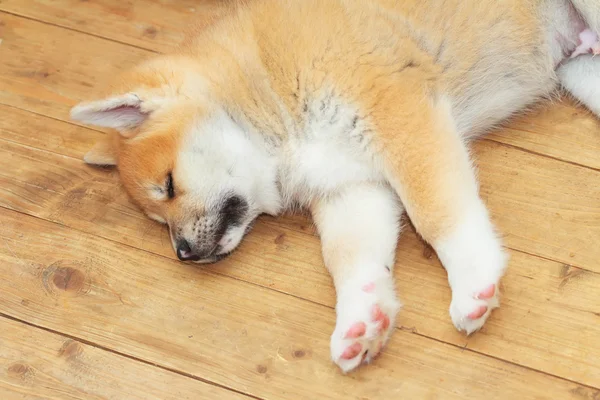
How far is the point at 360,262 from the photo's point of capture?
2.16m

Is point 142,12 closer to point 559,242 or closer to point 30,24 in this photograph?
point 30,24

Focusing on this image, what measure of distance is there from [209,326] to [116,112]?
0.69 m

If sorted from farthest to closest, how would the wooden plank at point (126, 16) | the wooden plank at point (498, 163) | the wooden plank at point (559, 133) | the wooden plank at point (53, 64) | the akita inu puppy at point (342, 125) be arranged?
the wooden plank at point (126, 16)
the wooden plank at point (53, 64)
the wooden plank at point (559, 133)
the wooden plank at point (498, 163)
the akita inu puppy at point (342, 125)

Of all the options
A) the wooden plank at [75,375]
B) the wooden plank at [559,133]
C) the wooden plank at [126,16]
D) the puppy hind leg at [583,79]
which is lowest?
the wooden plank at [75,375]

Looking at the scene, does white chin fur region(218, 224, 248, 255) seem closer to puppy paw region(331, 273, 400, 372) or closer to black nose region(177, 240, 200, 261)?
black nose region(177, 240, 200, 261)

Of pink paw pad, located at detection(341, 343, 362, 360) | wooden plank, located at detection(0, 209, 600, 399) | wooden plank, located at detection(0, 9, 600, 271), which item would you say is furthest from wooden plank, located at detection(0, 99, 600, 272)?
pink paw pad, located at detection(341, 343, 362, 360)

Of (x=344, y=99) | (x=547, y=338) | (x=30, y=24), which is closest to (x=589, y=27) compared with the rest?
(x=344, y=99)

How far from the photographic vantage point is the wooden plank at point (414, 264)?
1.97 metres

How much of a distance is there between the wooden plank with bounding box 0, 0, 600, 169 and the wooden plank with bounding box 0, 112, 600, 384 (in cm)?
10

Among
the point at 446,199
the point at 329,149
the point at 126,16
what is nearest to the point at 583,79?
the point at 446,199

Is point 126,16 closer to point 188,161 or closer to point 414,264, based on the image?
point 188,161

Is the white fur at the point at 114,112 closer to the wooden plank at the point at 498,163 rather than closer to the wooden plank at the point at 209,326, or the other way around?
the wooden plank at the point at 209,326

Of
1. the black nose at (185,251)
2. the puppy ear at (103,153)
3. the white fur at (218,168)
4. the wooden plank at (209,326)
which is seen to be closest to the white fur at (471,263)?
the wooden plank at (209,326)

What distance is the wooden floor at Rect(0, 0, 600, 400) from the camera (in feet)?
6.46
